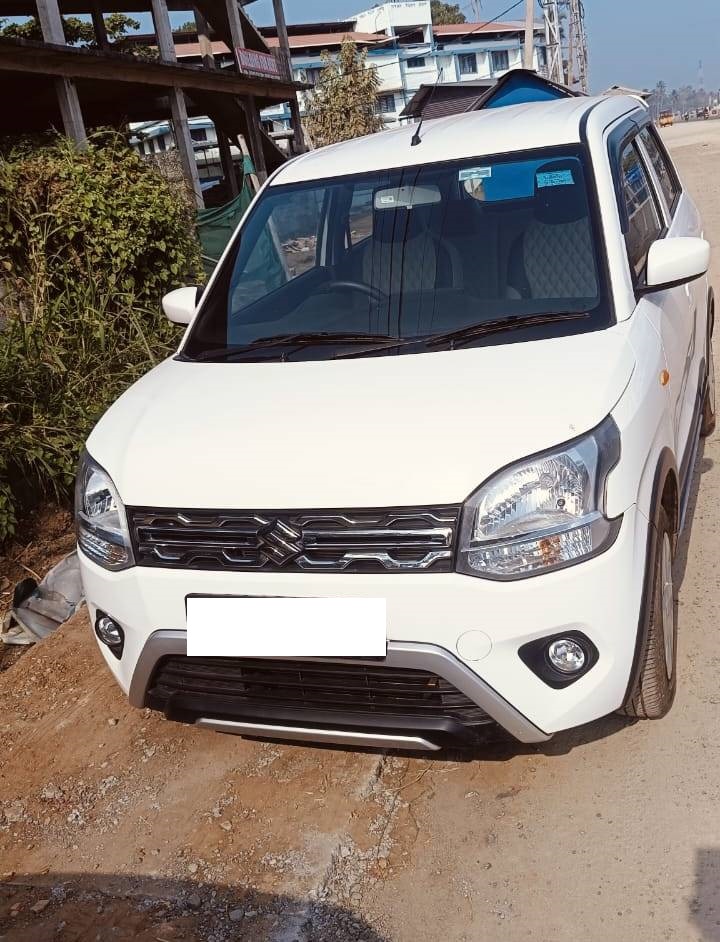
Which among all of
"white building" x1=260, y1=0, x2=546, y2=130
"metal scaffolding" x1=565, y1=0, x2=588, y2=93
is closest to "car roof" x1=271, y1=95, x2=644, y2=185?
"metal scaffolding" x1=565, y1=0, x2=588, y2=93

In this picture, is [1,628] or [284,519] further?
[1,628]

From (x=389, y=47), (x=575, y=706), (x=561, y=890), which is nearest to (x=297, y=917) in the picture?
(x=561, y=890)

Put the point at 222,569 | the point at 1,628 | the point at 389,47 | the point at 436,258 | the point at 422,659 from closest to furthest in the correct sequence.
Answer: the point at 422,659 < the point at 222,569 < the point at 436,258 < the point at 1,628 < the point at 389,47

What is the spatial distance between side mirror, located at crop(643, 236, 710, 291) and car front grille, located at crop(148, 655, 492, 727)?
1.53 meters

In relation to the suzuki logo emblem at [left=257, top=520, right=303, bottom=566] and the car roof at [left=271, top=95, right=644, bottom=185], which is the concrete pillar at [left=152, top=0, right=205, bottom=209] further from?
the suzuki logo emblem at [left=257, top=520, right=303, bottom=566]

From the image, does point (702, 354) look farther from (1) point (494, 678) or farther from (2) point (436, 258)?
(1) point (494, 678)

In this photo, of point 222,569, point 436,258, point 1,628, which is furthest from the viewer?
point 1,628

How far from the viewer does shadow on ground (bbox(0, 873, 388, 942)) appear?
93.1 inches

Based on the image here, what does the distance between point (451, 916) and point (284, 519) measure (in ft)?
3.63

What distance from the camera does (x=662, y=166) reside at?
4.54 meters

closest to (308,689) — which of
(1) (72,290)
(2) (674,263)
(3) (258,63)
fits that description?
(2) (674,263)

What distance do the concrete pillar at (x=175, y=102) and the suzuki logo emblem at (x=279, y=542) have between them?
11.9m

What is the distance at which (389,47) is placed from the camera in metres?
68.4

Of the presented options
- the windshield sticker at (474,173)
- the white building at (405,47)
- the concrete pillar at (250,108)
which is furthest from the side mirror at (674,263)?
the white building at (405,47)
